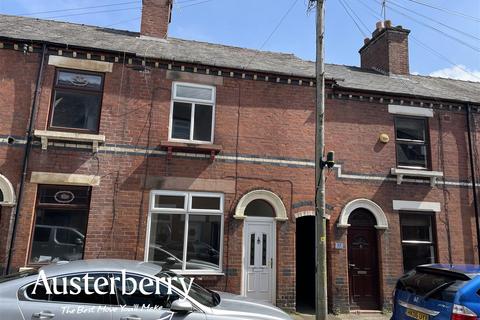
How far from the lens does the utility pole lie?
6.96 m

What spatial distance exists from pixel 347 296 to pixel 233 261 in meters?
3.17

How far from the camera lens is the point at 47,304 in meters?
4.14

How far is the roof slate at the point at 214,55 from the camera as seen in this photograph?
999 centimetres

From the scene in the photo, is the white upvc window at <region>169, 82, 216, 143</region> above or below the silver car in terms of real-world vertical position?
above

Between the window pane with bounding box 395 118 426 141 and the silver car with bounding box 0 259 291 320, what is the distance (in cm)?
850

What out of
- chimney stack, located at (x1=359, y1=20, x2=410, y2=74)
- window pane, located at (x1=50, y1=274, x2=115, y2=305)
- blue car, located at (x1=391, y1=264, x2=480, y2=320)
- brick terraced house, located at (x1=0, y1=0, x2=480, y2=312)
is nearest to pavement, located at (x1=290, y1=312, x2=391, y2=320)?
brick terraced house, located at (x1=0, y1=0, x2=480, y2=312)

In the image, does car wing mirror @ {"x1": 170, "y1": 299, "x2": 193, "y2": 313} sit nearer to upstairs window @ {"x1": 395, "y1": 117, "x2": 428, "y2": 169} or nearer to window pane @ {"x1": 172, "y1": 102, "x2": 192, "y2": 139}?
window pane @ {"x1": 172, "y1": 102, "x2": 192, "y2": 139}

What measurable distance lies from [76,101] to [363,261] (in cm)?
865

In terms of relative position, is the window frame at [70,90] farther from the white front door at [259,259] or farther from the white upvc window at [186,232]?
the white front door at [259,259]

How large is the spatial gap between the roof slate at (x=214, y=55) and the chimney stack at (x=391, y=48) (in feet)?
1.31

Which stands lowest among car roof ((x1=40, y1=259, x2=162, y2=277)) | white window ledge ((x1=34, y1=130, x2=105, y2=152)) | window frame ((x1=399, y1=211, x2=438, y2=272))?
car roof ((x1=40, y1=259, x2=162, y2=277))

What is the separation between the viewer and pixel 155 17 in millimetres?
11906

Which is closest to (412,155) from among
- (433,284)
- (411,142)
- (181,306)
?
(411,142)

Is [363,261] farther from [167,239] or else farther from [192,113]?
[192,113]
